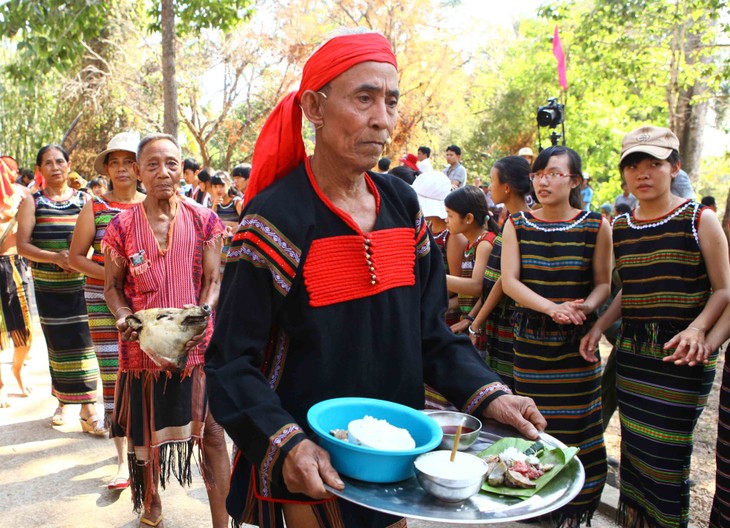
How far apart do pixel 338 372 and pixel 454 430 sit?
362mm

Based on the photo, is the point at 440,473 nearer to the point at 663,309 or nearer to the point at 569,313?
the point at 569,313

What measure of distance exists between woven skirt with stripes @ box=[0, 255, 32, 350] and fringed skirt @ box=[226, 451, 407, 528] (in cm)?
469

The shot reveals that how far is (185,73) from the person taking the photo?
64.8ft

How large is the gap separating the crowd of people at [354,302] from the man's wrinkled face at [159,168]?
0.5 inches

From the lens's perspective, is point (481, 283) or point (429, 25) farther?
point (429, 25)

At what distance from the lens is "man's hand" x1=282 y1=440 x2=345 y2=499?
142 centimetres

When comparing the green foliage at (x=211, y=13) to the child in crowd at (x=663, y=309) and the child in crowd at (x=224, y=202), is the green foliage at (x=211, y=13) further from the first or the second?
the child in crowd at (x=663, y=309)

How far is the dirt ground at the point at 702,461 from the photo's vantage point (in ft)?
12.3

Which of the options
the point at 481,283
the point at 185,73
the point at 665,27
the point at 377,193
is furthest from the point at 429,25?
the point at 377,193

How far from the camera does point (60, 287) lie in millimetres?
5070

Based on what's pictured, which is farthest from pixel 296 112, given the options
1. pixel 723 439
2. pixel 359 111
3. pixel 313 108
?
pixel 723 439

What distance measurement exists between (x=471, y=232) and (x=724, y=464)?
2070 mm

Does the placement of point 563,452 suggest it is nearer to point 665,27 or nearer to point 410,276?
point 410,276

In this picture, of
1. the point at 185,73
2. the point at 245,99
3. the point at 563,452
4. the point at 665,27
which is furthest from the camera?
the point at 245,99
